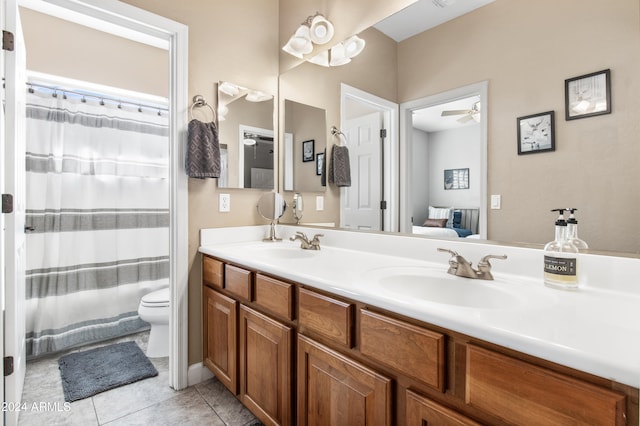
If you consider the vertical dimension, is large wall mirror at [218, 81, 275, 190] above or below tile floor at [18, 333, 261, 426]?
above

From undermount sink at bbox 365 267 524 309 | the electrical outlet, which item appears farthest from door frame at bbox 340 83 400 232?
the electrical outlet

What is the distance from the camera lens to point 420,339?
0.77m

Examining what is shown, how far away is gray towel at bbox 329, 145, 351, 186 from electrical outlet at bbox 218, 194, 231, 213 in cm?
66

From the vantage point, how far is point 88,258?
2.44 meters

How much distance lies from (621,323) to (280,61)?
7.43ft

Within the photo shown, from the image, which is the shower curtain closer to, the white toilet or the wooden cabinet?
the white toilet

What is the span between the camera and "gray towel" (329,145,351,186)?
1.83m

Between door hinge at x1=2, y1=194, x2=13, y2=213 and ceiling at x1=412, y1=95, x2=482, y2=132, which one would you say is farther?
door hinge at x1=2, y1=194, x2=13, y2=213

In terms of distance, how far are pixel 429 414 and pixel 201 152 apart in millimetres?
1619

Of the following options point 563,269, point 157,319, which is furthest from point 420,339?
point 157,319

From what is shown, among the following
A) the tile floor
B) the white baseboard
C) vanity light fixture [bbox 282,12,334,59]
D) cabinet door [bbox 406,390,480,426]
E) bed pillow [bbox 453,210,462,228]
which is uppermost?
vanity light fixture [bbox 282,12,334,59]

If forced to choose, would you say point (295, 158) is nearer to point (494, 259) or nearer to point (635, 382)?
point (494, 259)

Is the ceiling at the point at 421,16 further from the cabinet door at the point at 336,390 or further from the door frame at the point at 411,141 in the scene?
the cabinet door at the point at 336,390

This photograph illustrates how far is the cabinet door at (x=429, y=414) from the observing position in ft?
2.30
